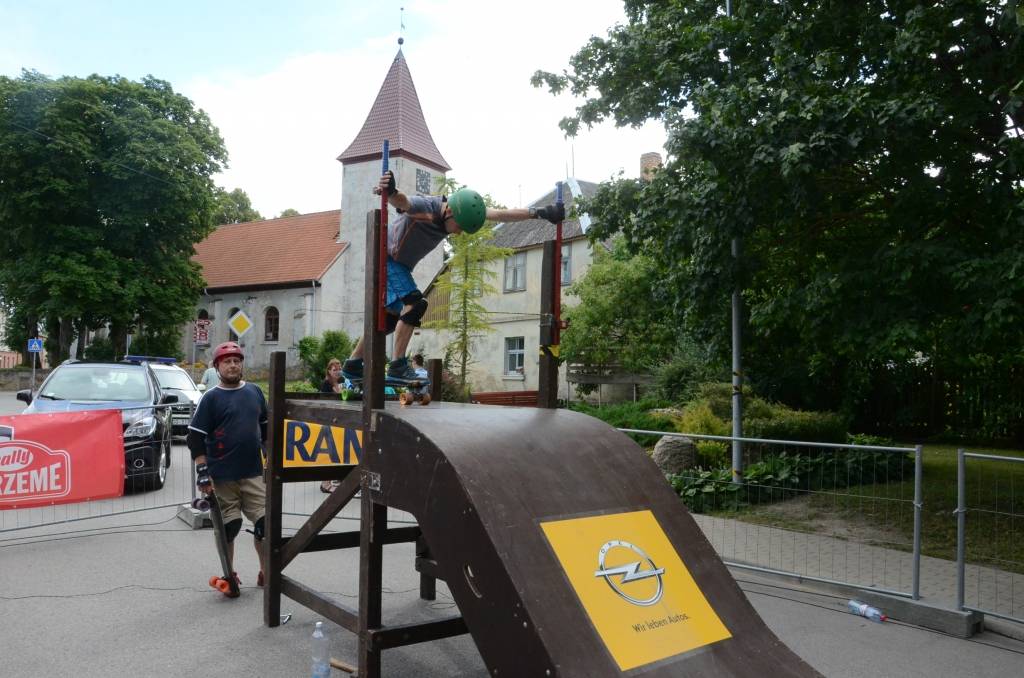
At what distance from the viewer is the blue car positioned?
10.3 meters

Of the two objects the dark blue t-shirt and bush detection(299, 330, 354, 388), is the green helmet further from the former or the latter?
bush detection(299, 330, 354, 388)

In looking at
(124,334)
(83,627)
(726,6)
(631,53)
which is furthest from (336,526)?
(124,334)

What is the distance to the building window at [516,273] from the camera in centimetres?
3450

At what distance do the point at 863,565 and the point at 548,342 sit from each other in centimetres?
414

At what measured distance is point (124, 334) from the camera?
35.8 m

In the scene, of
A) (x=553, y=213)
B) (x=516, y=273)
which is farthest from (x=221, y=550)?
(x=516, y=273)

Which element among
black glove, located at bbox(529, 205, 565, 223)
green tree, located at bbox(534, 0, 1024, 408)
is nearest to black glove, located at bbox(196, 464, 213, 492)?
black glove, located at bbox(529, 205, 565, 223)

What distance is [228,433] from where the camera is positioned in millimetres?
6035

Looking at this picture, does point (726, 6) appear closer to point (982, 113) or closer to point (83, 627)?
point (982, 113)

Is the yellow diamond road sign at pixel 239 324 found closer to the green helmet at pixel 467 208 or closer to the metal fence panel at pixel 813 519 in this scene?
the metal fence panel at pixel 813 519

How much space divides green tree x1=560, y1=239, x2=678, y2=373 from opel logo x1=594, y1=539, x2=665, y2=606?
741 inches

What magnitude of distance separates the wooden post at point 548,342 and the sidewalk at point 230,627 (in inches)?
67.2

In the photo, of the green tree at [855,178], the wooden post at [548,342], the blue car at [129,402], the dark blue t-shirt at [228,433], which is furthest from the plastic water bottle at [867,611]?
A: the blue car at [129,402]

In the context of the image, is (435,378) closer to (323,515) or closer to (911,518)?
(323,515)
